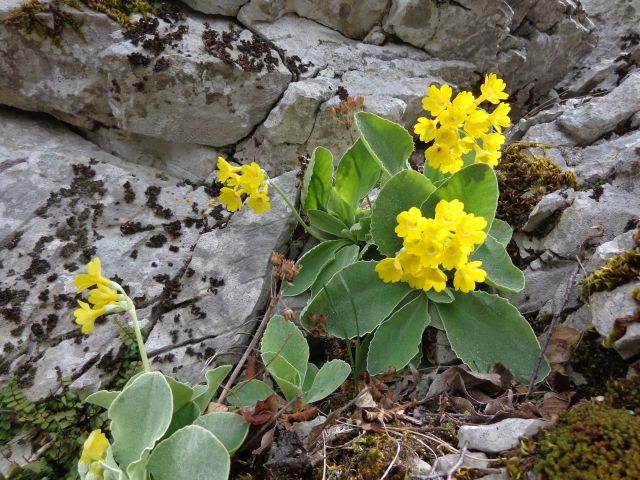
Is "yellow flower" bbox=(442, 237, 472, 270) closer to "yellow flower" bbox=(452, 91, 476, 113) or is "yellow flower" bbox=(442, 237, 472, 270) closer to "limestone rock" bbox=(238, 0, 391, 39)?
"yellow flower" bbox=(452, 91, 476, 113)

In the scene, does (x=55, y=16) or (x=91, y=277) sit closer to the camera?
(x=91, y=277)

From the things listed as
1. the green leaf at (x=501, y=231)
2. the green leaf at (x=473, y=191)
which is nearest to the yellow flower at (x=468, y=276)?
the green leaf at (x=473, y=191)

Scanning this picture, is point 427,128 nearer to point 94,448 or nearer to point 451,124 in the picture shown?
point 451,124

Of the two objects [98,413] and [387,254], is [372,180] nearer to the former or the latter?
[387,254]

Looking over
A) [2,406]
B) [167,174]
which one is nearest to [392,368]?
[2,406]

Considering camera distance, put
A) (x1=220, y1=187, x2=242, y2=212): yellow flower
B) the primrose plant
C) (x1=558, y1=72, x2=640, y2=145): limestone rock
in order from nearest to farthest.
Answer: the primrose plant < (x1=220, y1=187, x2=242, y2=212): yellow flower < (x1=558, y1=72, x2=640, y2=145): limestone rock

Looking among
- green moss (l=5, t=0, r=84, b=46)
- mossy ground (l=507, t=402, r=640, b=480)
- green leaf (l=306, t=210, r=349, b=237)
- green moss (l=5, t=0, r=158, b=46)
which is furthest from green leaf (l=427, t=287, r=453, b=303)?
green moss (l=5, t=0, r=84, b=46)

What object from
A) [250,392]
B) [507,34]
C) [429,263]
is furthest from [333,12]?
[250,392]
